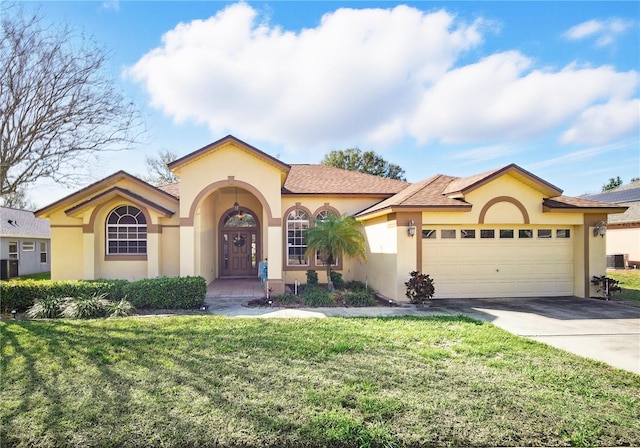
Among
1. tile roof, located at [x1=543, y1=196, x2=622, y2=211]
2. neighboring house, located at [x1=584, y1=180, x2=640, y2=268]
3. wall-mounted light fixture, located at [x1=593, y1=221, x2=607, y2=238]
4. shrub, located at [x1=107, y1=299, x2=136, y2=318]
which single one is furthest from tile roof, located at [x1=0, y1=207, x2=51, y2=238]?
neighboring house, located at [x1=584, y1=180, x2=640, y2=268]

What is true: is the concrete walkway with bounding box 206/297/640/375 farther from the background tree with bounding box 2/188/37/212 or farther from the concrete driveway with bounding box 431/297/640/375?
the background tree with bounding box 2/188/37/212

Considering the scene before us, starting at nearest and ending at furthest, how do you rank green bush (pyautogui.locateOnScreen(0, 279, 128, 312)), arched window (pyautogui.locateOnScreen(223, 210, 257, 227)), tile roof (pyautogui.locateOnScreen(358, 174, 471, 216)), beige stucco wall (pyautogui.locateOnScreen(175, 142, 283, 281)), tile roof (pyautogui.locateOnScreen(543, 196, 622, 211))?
1. green bush (pyautogui.locateOnScreen(0, 279, 128, 312))
2. tile roof (pyautogui.locateOnScreen(358, 174, 471, 216))
3. tile roof (pyautogui.locateOnScreen(543, 196, 622, 211))
4. beige stucco wall (pyautogui.locateOnScreen(175, 142, 283, 281))
5. arched window (pyautogui.locateOnScreen(223, 210, 257, 227))

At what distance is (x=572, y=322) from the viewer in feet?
28.4

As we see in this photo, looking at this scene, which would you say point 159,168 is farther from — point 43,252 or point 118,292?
point 118,292

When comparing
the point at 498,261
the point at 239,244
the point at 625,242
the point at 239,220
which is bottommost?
the point at 498,261

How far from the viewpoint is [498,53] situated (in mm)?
11438

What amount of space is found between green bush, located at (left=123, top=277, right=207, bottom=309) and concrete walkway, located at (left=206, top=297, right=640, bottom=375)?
2.38 feet

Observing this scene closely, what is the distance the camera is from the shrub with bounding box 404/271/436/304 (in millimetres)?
10664

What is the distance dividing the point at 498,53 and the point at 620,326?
8889 mm

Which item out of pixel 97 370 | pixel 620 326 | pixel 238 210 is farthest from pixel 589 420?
pixel 238 210

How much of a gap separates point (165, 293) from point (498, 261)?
36.8 ft

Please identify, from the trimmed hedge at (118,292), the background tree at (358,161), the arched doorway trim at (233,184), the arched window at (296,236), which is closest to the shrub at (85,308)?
the trimmed hedge at (118,292)

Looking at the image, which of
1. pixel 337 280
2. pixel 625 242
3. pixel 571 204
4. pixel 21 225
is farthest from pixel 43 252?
pixel 625 242

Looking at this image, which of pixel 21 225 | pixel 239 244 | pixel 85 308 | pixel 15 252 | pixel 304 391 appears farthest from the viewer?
pixel 21 225
